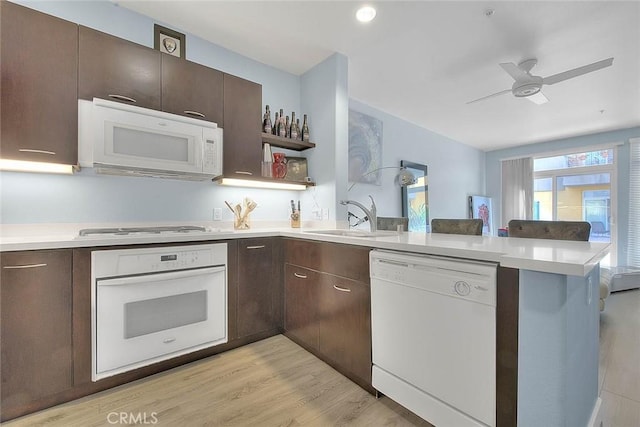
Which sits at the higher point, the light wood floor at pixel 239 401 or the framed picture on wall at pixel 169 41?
the framed picture on wall at pixel 169 41

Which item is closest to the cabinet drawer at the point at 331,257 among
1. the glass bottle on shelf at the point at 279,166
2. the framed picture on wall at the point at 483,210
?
the glass bottle on shelf at the point at 279,166

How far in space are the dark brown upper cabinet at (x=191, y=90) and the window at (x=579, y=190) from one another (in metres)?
6.67

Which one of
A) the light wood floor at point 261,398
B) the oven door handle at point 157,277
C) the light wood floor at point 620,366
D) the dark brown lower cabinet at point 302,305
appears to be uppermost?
the oven door handle at point 157,277

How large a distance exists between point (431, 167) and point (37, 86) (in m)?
4.94

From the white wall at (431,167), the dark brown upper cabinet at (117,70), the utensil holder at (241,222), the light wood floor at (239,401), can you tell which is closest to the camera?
the light wood floor at (239,401)

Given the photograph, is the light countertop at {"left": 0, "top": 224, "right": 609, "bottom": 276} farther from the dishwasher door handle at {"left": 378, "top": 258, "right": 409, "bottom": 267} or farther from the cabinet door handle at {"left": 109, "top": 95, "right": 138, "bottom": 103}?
the cabinet door handle at {"left": 109, "top": 95, "right": 138, "bottom": 103}

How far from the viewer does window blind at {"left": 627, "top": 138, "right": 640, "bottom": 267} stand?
183 inches

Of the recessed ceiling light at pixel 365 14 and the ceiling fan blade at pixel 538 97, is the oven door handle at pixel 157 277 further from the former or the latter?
the ceiling fan blade at pixel 538 97

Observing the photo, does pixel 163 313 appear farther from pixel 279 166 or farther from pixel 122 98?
pixel 279 166

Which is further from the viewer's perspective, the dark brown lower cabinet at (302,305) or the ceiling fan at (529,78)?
the ceiling fan at (529,78)

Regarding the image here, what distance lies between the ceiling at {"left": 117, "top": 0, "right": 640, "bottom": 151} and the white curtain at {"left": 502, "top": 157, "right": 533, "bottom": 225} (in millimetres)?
2311

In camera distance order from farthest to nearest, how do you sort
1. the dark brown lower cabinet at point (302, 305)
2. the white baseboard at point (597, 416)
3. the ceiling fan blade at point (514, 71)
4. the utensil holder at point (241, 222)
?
the utensil holder at point (241, 222), the ceiling fan blade at point (514, 71), the dark brown lower cabinet at point (302, 305), the white baseboard at point (597, 416)

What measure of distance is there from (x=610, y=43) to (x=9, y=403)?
4.89m

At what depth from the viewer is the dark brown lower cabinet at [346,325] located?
60.2 inches
